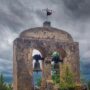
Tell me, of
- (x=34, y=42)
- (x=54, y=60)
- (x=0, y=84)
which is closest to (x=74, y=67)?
(x=54, y=60)

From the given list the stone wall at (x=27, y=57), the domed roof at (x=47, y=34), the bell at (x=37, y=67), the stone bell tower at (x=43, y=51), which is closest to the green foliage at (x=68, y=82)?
the stone bell tower at (x=43, y=51)

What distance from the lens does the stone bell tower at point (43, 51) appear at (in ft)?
57.2

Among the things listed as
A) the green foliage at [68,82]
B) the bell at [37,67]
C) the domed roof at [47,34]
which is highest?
the domed roof at [47,34]

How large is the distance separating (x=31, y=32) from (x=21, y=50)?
0.97 m

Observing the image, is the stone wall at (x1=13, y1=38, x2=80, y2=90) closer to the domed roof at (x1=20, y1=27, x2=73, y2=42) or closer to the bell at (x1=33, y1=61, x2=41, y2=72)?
the domed roof at (x1=20, y1=27, x2=73, y2=42)

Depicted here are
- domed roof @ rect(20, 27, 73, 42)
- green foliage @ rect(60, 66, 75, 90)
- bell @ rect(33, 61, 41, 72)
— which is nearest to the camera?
green foliage @ rect(60, 66, 75, 90)

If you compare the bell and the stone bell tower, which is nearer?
the stone bell tower

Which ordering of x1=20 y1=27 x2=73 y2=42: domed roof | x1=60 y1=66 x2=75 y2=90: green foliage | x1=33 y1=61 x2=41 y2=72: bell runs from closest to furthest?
1. x1=60 y1=66 x2=75 y2=90: green foliage
2. x1=20 y1=27 x2=73 y2=42: domed roof
3. x1=33 y1=61 x2=41 y2=72: bell

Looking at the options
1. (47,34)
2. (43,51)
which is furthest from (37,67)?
(47,34)

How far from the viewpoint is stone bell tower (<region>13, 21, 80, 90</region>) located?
17.4 metres

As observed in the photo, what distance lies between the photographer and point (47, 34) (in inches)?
709

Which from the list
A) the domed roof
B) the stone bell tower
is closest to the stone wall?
the stone bell tower

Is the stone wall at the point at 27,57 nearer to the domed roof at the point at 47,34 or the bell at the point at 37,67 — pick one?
the domed roof at the point at 47,34

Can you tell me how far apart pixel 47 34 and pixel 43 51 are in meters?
0.84
